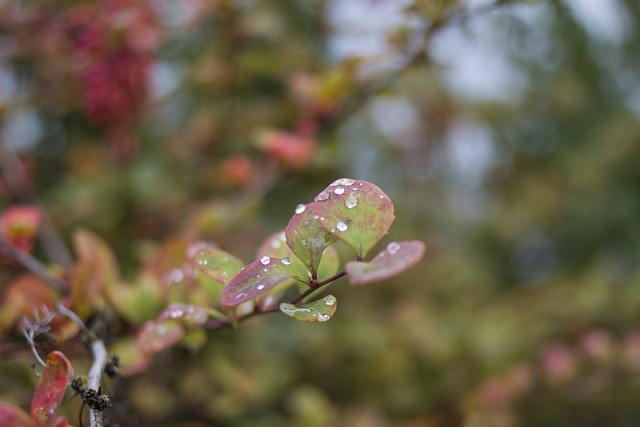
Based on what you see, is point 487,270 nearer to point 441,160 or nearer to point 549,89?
point 441,160

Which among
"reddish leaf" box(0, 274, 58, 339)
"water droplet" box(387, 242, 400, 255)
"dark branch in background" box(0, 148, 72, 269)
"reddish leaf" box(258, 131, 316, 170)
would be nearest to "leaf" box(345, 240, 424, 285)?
"water droplet" box(387, 242, 400, 255)

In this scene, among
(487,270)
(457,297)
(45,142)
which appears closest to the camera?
(45,142)

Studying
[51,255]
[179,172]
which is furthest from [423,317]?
[51,255]

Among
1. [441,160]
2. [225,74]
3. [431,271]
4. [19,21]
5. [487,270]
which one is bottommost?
[487,270]

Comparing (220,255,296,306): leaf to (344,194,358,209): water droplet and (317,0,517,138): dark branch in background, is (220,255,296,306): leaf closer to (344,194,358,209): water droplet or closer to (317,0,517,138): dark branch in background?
(344,194,358,209): water droplet

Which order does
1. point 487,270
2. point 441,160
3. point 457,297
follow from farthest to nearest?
point 441,160
point 487,270
point 457,297

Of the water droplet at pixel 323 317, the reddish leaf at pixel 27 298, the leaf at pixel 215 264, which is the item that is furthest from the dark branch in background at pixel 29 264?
the water droplet at pixel 323 317
